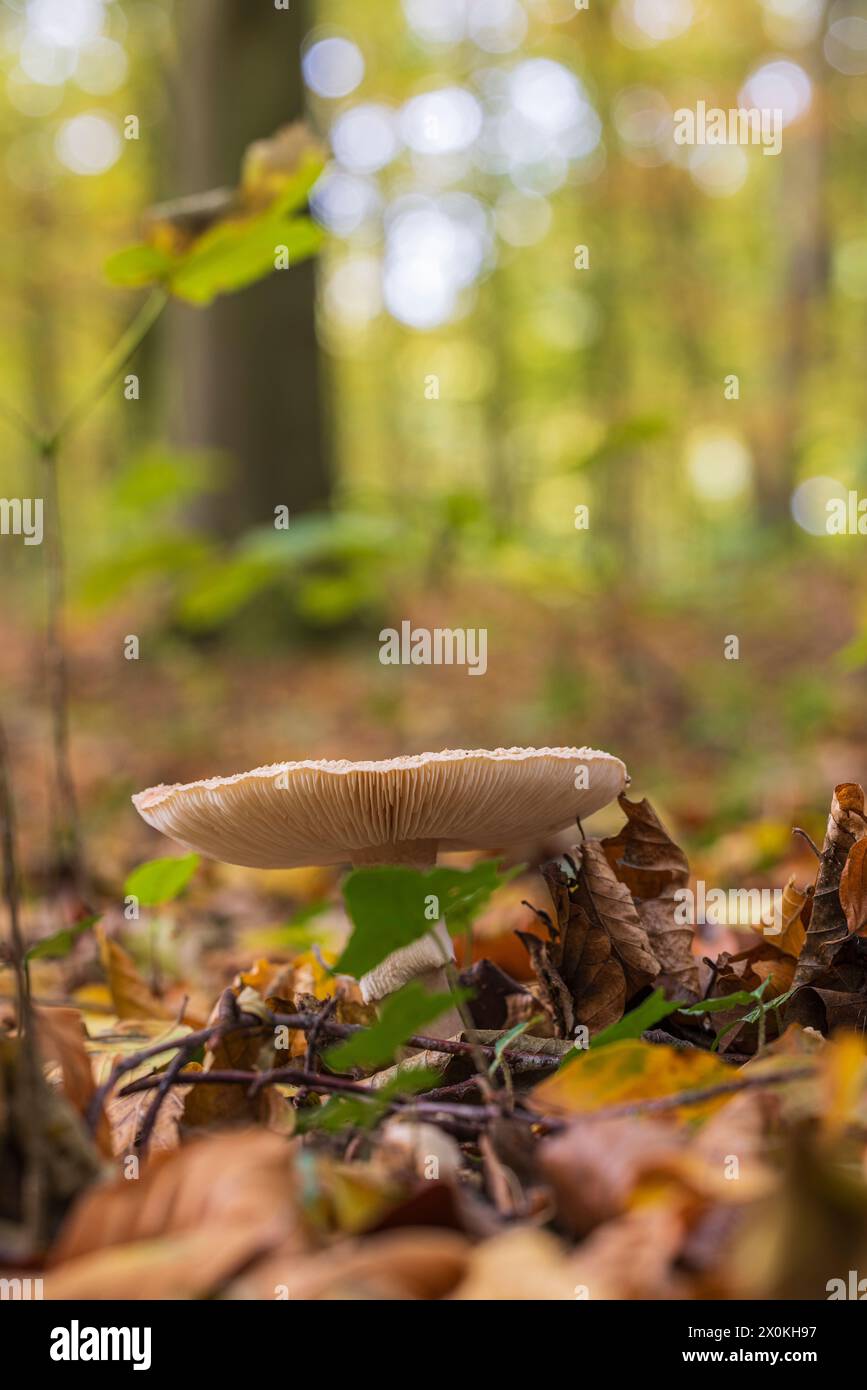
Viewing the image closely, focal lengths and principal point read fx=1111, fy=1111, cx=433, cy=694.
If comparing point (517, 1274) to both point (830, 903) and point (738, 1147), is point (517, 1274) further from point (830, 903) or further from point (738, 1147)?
point (830, 903)

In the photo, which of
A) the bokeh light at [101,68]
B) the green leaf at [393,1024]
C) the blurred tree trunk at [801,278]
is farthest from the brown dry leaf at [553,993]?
the bokeh light at [101,68]

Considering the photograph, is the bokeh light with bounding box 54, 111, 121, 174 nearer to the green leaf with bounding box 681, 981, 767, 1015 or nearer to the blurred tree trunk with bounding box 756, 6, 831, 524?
the blurred tree trunk with bounding box 756, 6, 831, 524

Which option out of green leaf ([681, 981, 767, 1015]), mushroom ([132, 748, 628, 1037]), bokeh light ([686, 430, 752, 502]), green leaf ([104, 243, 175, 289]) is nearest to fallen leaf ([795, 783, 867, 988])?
green leaf ([681, 981, 767, 1015])

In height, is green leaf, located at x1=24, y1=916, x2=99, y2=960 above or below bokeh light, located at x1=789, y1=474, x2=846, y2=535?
below

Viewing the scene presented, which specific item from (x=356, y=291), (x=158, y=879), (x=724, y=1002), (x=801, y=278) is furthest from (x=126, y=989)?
(x=356, y=291)

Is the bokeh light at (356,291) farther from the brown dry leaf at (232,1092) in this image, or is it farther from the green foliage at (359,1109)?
the green foliage at (359,1109)
